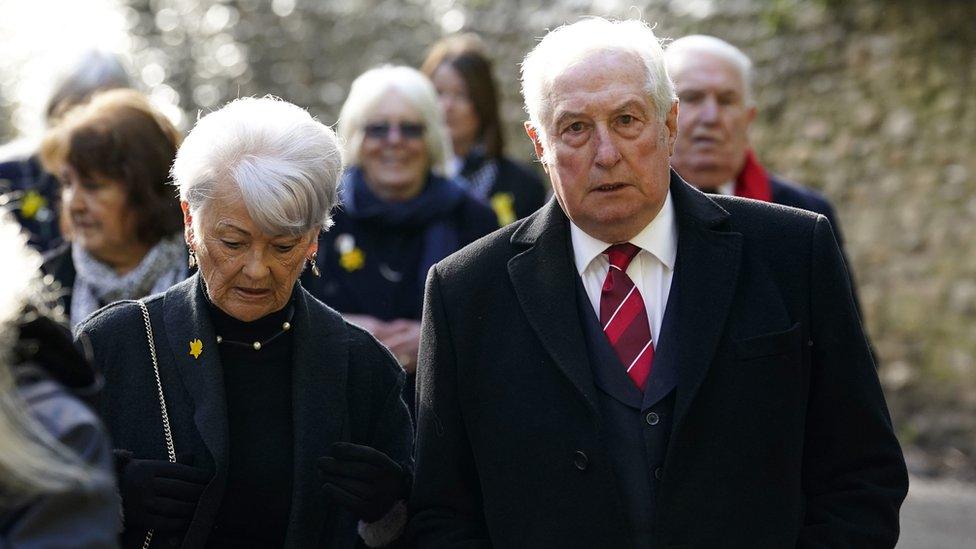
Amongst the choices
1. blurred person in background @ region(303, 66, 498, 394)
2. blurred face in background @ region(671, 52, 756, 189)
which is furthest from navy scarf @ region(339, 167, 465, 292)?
blurred face in background @ region(671, 52, 756, 189)

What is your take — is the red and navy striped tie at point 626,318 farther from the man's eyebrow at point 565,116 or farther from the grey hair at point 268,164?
the grey hair at point 268,164

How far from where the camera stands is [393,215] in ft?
17.9

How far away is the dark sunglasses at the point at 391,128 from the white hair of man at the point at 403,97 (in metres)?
0.03

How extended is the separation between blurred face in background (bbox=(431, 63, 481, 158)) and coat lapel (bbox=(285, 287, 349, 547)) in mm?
3497

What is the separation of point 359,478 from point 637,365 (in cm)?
73

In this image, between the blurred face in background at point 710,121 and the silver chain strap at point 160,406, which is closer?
the silver chain strap at point 160,406

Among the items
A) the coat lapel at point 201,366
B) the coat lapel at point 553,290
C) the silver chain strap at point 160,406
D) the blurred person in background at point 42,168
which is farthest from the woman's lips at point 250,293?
the blurred person in background at point 42,168

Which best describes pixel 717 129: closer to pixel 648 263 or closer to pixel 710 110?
pixel 710 110

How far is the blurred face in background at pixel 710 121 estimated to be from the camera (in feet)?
16.9

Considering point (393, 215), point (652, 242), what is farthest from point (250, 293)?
point (393, 215)

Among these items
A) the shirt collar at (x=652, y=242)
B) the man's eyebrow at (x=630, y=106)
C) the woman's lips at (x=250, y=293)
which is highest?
the man's eyebrow at (x=630, y=106)

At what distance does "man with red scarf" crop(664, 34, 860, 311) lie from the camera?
Answer: 5.15m

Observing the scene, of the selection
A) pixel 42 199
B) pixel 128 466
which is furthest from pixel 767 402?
pixel 42 199

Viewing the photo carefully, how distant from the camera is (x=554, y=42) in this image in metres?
3.30
